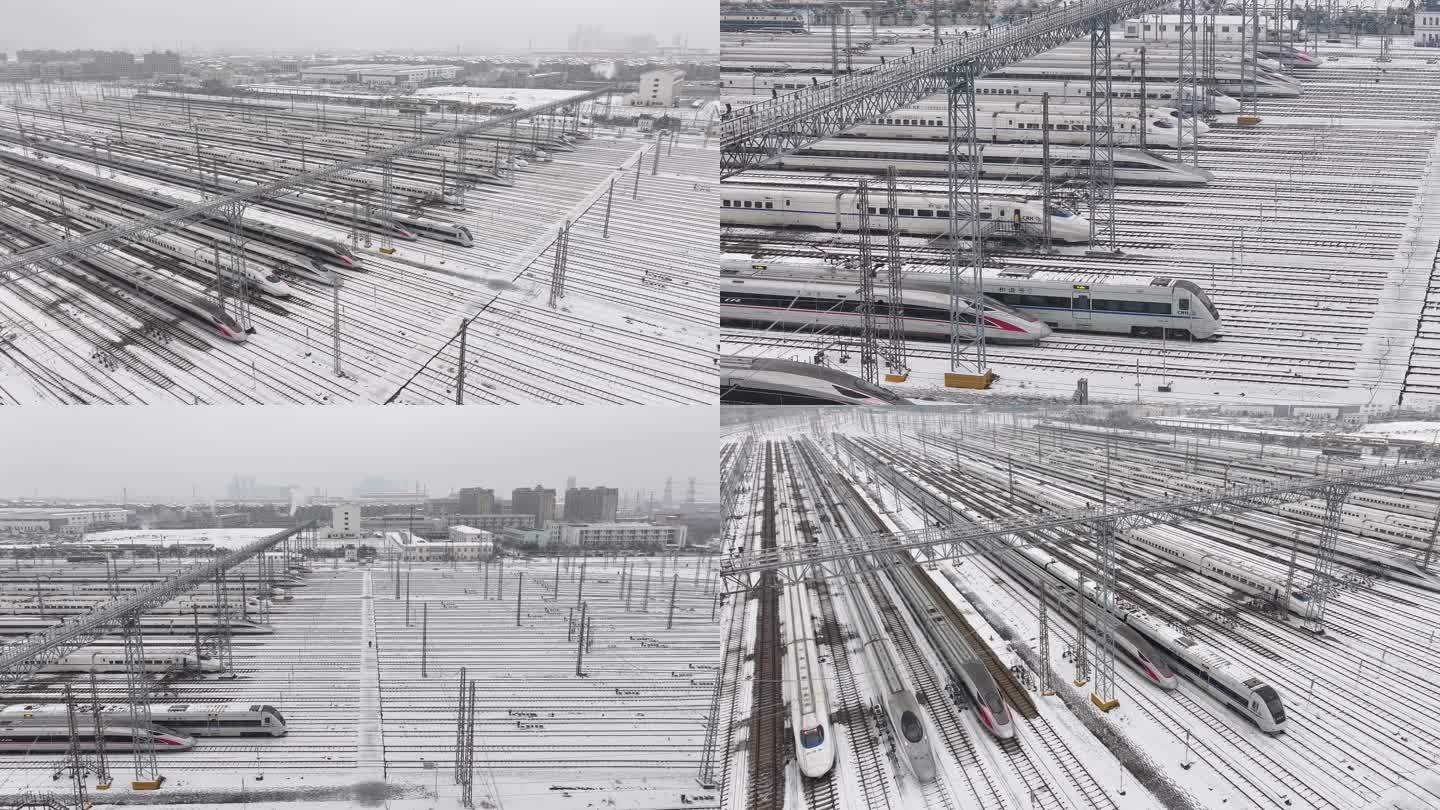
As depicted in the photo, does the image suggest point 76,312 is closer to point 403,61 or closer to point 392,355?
point 392,355

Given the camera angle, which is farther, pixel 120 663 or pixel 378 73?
pixel 378 73

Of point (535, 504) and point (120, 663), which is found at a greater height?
point (535, 504)

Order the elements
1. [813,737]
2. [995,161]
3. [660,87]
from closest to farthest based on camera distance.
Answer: [813,737] < [995,161] < [660,87]

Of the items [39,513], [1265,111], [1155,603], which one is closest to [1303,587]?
[1155,603]

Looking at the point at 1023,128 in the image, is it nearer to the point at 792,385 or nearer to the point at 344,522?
the point at 792,385

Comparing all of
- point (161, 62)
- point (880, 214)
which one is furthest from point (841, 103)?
point (161, 62)
